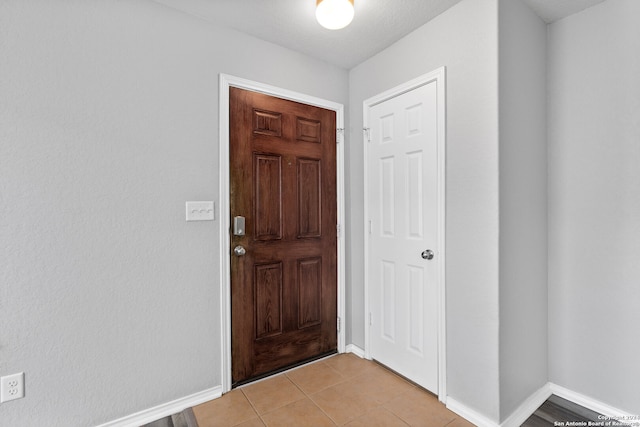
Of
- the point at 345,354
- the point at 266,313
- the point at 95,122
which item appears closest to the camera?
the point at 95,122

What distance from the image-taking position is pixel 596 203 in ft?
5.86

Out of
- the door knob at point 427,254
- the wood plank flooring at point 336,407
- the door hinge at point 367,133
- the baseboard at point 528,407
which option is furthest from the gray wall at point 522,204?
the door hinge at point 367,133

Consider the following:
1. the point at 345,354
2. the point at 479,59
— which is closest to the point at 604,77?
the point at 479,59

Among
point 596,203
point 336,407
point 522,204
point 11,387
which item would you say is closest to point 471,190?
point 522,204

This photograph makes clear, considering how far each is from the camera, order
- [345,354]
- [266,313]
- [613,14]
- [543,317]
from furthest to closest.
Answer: [345,354] < [266,313] < [543,317] < [613,14]

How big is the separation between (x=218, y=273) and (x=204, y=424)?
2.79 ft

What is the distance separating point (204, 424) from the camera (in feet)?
5.51

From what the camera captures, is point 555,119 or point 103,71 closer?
point 103,71

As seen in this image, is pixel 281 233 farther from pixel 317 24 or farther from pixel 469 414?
pixel 469 414

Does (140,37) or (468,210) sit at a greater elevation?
(140,37)

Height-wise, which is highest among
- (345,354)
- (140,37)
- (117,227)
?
(140,37)

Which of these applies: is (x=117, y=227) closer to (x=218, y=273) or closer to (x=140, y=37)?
(x=218, y=273)

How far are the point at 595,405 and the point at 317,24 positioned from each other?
2929 mm

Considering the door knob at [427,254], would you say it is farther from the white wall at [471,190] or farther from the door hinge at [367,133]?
the door hinge at [367,133]
